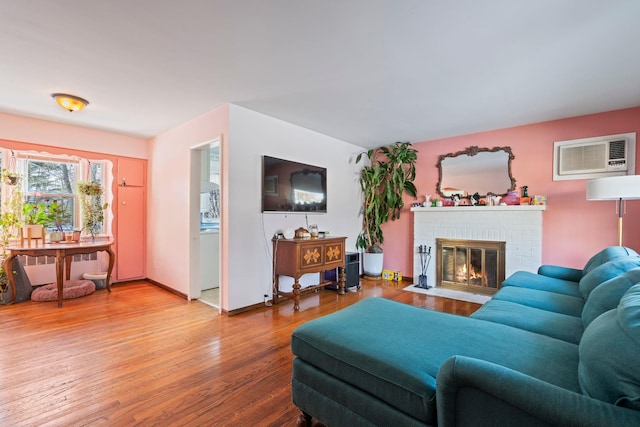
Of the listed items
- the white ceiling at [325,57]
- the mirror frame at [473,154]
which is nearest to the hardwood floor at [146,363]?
the mirror frame at [473,154]

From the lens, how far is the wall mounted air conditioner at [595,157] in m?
3.48

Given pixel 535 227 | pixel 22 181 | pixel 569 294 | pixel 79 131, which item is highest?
pixel 79 131

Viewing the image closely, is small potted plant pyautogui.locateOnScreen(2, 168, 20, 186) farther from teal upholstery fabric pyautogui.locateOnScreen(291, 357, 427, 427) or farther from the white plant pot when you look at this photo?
the white plant pot

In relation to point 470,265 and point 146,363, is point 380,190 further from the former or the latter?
point 146,363

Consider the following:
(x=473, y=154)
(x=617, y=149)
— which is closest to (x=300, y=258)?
(x=473, y=154)

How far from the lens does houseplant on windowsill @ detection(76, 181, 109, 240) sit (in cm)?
433

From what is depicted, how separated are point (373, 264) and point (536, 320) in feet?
11.6

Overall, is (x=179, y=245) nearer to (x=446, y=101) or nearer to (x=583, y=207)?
(x=446, y=101)

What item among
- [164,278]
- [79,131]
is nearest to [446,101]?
[164,278]

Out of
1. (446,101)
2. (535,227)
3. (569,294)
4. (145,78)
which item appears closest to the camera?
(569,294)

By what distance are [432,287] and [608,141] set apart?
115 inches

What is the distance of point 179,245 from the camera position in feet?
13.4

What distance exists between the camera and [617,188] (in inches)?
108

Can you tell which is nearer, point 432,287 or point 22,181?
point 22,181
